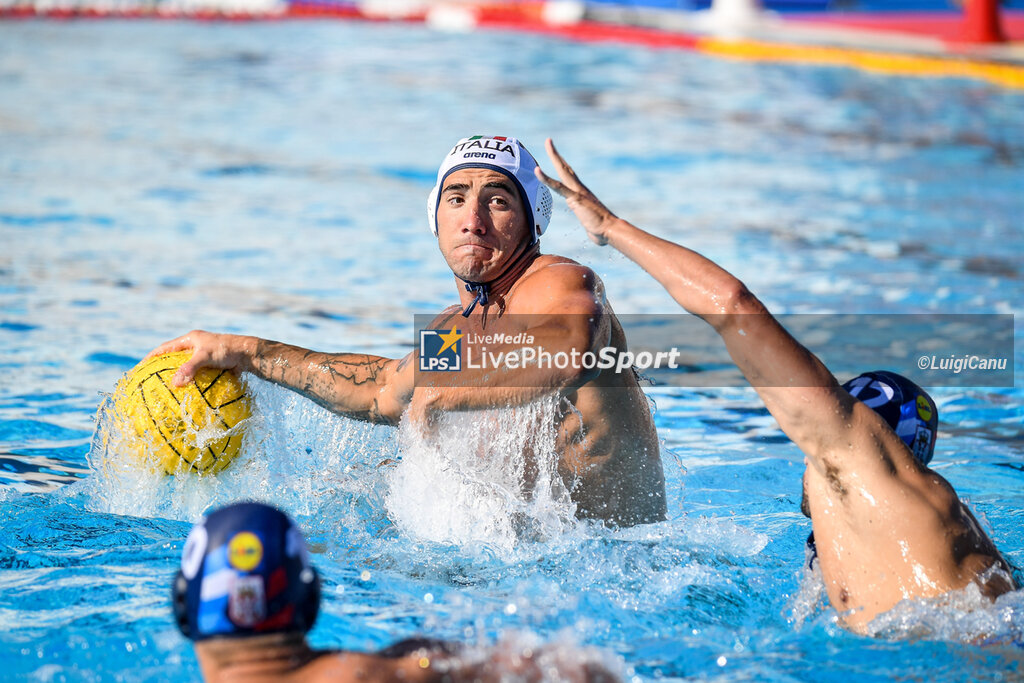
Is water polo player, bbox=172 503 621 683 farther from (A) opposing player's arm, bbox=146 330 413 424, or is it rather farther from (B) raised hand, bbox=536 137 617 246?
(A) opposing player's arm, bbox=146 330 413 424

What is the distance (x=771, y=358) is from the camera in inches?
101

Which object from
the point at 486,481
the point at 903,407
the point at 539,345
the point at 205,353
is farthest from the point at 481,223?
the point at 903,407

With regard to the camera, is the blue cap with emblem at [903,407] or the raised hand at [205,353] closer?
the blue cap with emblem at [903,407]

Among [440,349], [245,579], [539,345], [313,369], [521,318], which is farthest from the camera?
[313,369]

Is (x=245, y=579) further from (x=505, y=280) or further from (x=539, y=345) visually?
(x=505, y=280)

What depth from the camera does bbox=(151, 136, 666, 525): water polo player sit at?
3.23 meters

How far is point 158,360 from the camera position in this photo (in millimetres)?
3705

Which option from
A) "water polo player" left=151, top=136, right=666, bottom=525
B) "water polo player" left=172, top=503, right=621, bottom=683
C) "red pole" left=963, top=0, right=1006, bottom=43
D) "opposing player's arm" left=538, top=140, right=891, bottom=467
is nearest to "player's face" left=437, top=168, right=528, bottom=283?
"water polo player" left=151, top=136, right=666, bottom=525

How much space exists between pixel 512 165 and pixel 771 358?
1.19 metres

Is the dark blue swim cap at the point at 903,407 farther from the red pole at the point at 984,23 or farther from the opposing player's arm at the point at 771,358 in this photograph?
the red pole at the point at 984,23

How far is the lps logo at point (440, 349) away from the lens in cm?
343

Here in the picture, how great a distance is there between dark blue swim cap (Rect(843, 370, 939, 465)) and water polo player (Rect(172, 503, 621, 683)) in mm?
1106

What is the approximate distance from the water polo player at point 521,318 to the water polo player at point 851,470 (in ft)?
1.66

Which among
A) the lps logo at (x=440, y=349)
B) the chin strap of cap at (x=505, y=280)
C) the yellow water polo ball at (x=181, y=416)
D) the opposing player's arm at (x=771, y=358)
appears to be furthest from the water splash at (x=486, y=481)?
the opposing player's arm at (x=771, y=358)
